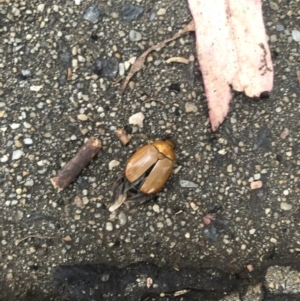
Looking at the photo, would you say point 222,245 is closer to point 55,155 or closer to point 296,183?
point 296,183

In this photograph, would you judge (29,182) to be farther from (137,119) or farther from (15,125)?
(137,119)

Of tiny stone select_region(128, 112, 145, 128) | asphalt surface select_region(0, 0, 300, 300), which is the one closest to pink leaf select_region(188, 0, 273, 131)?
asphalt surface select_region(0, 0, 300, 300)

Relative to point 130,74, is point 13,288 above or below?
below

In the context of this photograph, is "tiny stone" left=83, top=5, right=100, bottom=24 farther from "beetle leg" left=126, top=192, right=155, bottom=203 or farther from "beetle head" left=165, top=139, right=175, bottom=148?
"beetle leg" left=126, top=192, right=155, bottom=203

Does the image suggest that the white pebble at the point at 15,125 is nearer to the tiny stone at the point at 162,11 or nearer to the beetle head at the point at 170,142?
the beetle head at the point at 170,142

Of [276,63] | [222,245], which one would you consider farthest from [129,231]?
[276,63]

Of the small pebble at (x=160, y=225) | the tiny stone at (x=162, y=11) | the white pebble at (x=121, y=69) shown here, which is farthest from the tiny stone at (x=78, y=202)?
the tiny stone at (x=162, y=11)

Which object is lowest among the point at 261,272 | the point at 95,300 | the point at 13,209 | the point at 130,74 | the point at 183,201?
the point at 261,272
